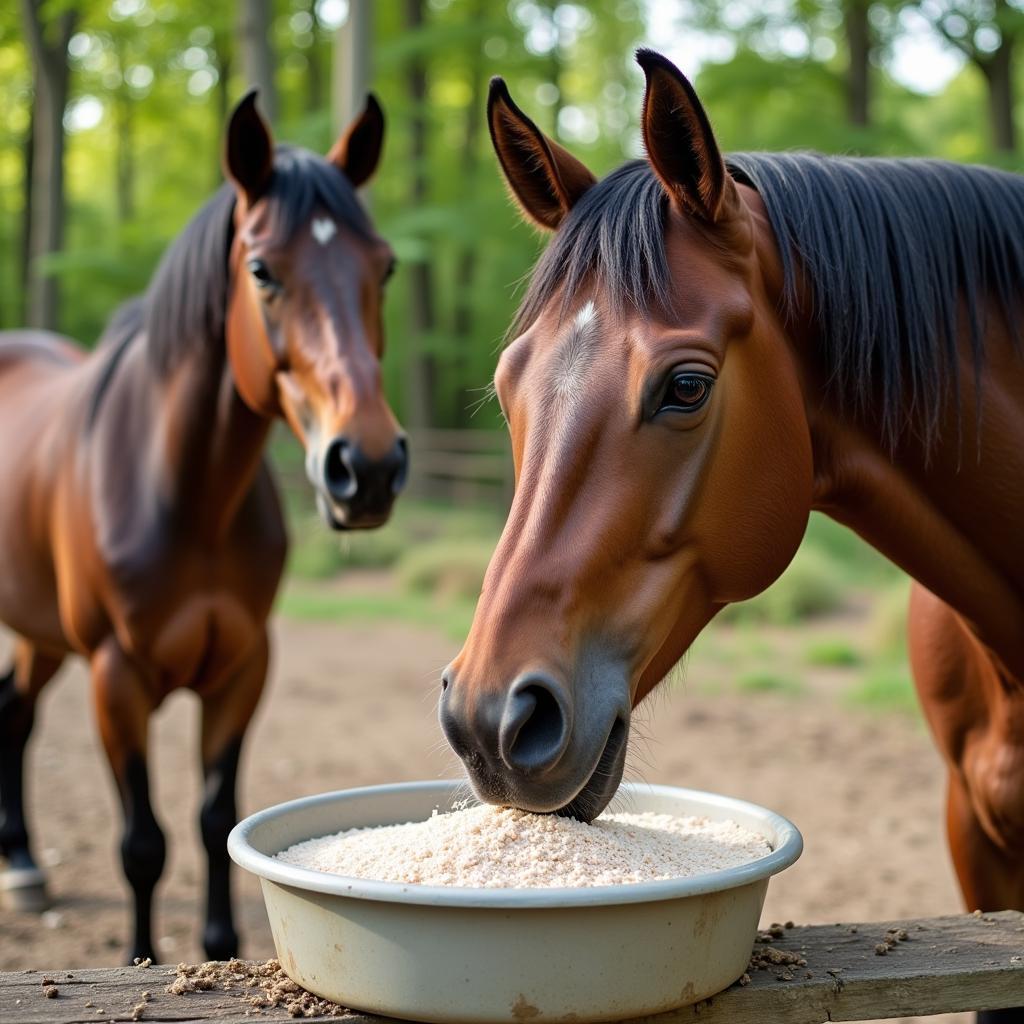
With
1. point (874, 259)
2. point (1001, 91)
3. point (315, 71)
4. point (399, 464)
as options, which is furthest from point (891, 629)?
point (315, 71)

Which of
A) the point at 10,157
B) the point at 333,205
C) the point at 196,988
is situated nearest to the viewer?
the point at 196,988

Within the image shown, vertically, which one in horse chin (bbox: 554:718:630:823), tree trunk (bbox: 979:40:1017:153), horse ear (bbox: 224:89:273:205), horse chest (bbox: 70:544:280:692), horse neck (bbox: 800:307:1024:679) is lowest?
horse chest (bbox: 70:544:280:692)

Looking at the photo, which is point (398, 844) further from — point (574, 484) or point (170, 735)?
point (170, 735)

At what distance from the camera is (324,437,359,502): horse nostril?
3.28 meters

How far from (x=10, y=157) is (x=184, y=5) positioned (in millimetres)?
11684

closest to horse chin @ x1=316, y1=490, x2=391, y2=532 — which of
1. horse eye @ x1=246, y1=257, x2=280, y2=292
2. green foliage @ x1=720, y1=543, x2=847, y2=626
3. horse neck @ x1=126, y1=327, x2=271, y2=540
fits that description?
horse neck @ x1=126, y1=327, x2=271, y2=540

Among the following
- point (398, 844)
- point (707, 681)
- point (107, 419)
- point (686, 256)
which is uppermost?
point (686, 256)

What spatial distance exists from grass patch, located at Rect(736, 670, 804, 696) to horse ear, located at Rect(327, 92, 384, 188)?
17.1ft

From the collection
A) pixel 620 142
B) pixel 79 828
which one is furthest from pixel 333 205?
pixel 620 142

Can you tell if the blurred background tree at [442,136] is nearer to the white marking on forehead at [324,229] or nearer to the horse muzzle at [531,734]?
the white marking on forehead at [324,229]

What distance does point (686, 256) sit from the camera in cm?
178

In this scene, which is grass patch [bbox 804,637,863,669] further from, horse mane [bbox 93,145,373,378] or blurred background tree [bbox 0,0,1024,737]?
horse mane [bbox 93,145,373,378]

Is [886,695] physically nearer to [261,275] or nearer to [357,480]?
[357,480]

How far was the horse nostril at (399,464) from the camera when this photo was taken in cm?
333
